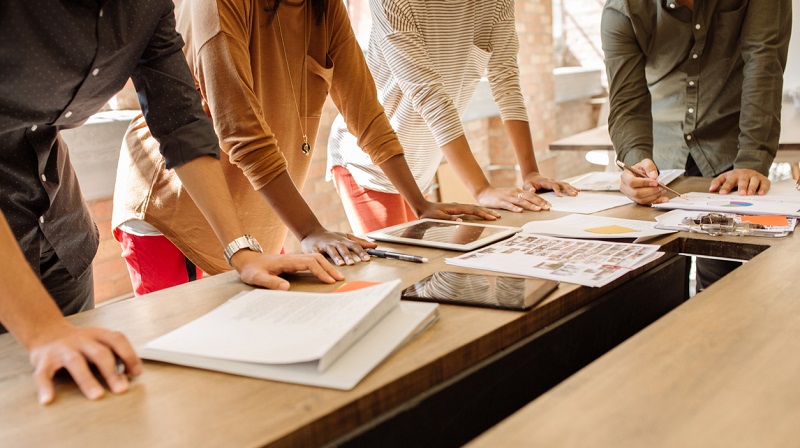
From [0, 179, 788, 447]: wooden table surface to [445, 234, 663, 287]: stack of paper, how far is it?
0.08m

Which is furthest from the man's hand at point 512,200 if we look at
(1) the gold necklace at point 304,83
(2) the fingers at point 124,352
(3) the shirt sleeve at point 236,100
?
(2) the fingers at point 124,352

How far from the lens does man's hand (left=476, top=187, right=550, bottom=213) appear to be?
1.81m

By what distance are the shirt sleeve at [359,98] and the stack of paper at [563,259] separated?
519 mm

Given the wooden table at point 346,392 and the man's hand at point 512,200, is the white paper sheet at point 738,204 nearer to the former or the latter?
the man's hand at point 512,200

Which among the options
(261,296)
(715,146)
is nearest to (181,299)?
(261,296)

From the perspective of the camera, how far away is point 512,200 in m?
1.84

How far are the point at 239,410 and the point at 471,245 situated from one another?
2.46 feet

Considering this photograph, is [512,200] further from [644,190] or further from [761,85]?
[761,85]

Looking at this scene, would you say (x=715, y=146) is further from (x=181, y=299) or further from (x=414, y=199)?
(x=181, y=299)

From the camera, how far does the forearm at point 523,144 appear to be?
2170 millimetres

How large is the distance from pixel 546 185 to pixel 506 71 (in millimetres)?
400

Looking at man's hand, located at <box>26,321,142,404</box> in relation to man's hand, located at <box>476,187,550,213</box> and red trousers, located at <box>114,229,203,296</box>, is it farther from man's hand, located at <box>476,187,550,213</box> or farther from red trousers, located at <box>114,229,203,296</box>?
man's hand, located at <box>476,187,550,213</box>

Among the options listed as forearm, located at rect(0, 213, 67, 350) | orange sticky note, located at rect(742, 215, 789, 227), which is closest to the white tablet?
orange sticky note, located at rect(742, 215, 789, 227)

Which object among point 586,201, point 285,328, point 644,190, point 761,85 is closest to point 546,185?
point 586,201
